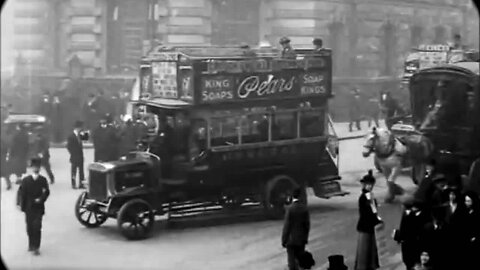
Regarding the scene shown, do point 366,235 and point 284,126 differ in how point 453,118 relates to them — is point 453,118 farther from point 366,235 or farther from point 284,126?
point 284,126

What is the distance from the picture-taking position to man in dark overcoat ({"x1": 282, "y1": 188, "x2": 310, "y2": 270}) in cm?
431

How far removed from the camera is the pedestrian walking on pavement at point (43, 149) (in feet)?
14.4

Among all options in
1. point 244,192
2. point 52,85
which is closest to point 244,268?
point 244,192

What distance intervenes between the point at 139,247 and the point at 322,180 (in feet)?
3.71

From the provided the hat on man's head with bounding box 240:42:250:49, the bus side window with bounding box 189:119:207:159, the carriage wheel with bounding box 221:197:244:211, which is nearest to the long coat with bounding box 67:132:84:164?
the bus side window with bounding box 189:119:207:159

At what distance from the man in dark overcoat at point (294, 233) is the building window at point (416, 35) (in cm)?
115

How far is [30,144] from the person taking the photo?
4.45 metres

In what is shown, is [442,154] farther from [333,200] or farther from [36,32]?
[36,32]

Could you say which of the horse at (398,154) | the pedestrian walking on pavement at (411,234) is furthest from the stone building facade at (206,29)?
the pedestrian walking on pavement at (411,234)

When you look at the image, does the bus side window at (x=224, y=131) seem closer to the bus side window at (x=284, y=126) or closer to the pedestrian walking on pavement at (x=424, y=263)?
the bus side window at (x=284, y=126)

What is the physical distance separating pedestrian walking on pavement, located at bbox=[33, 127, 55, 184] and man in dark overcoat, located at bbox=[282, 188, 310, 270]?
136 cm

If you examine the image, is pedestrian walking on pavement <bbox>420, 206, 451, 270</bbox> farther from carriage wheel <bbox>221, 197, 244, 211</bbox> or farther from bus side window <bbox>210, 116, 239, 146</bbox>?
bus side window <bbox>210, 116, 239, 146</bbox>

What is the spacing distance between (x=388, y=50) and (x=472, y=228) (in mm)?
1150

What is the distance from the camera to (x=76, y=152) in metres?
4.34
